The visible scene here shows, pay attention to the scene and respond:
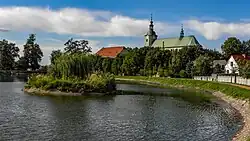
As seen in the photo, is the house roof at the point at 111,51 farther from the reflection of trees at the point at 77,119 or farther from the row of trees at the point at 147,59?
the reflection of trees at the point at 77,119

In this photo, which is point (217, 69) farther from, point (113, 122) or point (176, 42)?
point (113, 122)

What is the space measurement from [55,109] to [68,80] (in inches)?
777

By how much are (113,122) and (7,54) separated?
115072mm

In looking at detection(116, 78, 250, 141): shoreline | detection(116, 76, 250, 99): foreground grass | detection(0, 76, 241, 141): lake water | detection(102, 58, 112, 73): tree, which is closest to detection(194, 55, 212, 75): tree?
detection(116, 76, 250, 99): foreground grass

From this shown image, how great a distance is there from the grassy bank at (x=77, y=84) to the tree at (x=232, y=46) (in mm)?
73837

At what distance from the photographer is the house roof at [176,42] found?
5429 inches

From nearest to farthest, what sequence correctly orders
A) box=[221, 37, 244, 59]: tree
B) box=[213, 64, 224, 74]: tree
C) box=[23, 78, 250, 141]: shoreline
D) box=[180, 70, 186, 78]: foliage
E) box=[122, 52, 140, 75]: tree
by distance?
box=[23, 78, 250, 141]: shoreline
box=[180, 70, 186, 78]: foliage
box=[213, 64, 224, 74]: tree
box=[122, 52, 140, 75]: tree
box=[221, 37, 244, 59]: tree

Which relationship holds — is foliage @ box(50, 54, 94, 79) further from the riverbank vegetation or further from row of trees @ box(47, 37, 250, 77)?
row of trees @ box(47, 37, 250, 77)

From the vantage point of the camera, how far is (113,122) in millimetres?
28172

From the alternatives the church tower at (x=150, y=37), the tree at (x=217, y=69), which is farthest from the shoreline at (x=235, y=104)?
the church tower at (x=150, y=37)

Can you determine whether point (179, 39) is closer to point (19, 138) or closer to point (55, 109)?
point (55, 109)

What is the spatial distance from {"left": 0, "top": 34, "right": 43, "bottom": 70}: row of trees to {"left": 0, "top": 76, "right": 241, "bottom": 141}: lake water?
101154mm

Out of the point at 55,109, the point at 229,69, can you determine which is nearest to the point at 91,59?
the point at 55,109

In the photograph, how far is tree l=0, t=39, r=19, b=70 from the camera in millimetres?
133938
